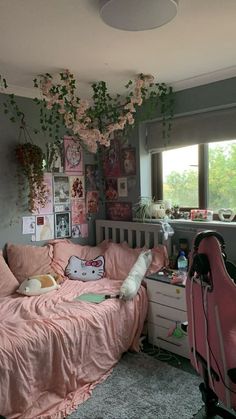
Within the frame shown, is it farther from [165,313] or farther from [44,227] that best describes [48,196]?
[165,313]

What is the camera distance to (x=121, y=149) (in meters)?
3.50

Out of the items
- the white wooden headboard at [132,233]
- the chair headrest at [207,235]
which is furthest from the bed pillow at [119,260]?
the chair headrest at [207,235]

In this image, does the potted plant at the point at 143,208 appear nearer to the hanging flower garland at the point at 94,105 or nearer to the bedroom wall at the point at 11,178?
the hanging flower garland at the point at 94,105

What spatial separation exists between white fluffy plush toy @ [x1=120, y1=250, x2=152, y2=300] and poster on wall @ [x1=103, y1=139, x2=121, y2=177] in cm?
108

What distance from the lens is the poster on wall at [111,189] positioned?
142 inches

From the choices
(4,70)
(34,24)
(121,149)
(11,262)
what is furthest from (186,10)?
(11,262)

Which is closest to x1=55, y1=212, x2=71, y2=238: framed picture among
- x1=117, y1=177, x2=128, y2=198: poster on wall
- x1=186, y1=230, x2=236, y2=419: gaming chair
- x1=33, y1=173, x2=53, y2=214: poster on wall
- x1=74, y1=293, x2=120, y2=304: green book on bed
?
x1=33, y1=173, x2=53, y2=214: poster on wall

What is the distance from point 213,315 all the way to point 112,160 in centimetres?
249

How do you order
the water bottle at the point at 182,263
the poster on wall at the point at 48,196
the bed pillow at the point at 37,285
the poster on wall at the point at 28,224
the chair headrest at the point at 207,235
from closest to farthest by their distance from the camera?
the chair headrest at the point at 207,235
the bed pillow at the point at 37,285
the water bottle at the point at 182,263
the poster on wall at the point at 28,224
the poster on wall at the point at 48,196

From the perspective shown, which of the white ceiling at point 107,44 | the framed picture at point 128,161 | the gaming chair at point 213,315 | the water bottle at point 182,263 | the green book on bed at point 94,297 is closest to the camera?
the gaming chair at point 213,315

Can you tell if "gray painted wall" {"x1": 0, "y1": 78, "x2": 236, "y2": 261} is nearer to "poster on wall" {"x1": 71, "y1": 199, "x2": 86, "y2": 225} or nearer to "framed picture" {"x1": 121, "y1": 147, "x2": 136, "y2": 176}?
"poster on wall" {"x1": 71, "y1": 199, "x2": 86, "y2": 225}

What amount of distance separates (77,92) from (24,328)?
85.8 inches

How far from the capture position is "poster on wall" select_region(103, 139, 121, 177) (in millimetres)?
3547

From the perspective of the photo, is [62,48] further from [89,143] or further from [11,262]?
[11,262]
